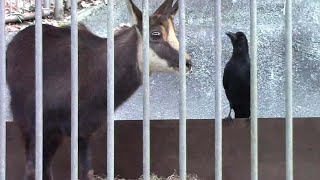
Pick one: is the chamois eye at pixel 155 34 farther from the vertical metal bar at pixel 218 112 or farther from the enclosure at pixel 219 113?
the vertical metal bar at pixel 218 112

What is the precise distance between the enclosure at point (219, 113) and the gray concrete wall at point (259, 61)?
0.01 meters

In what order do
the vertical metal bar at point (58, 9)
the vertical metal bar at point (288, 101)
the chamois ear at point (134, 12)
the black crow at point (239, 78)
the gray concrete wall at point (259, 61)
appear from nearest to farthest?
the vertical metal bar at point (288, 101)
the chamois ear at point (134, 12)
the black crow at point (239, 78)
the gray concrete wall at point (259, 61)
the vertical metal bar at point (58, 9)

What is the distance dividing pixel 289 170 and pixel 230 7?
6123mm

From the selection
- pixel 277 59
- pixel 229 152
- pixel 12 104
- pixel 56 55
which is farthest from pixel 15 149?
pixel 277 59

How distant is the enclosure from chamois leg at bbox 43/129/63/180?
291 mm

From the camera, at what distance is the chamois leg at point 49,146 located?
492cm

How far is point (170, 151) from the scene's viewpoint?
531 cm

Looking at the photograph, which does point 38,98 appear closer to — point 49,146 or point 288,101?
point 288,101

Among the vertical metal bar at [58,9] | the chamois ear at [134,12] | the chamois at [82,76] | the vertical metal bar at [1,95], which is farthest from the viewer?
the vertical metal bar at [58,9]

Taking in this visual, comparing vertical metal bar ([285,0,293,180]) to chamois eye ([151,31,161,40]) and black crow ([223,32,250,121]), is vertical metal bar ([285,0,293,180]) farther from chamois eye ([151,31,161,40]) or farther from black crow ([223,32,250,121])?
black crow ([223,32,250,121])

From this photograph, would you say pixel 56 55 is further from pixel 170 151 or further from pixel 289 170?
pixel 289 170

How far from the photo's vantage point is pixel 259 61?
7.74 metres

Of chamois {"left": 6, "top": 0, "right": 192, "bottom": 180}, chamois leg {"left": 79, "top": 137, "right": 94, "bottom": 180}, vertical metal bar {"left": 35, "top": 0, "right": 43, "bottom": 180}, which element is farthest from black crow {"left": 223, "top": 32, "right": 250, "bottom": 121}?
vertical metal bar {"left": 35, "top": 0, "right": 43, "bottom": 180}

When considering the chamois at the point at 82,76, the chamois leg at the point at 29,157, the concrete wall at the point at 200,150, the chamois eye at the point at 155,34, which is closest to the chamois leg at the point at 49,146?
the chamois at the point at 82,76
